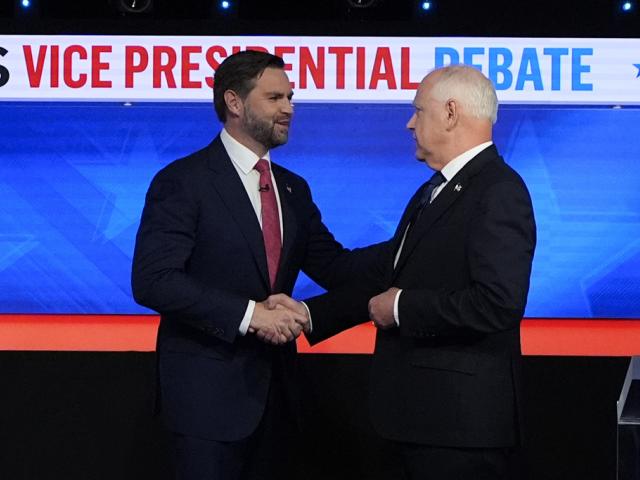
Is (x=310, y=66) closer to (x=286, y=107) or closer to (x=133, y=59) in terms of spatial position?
(x=133, y=59)

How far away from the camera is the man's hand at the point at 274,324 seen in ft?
8.54

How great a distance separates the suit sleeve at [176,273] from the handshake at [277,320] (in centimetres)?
5

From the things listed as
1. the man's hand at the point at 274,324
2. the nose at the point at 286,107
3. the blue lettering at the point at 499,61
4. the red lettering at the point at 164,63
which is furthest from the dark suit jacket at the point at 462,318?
the red lettering at the point at 164,63

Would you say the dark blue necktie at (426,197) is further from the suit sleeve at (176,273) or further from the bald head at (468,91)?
the suit sleeve at (176,273)

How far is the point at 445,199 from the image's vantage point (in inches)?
94.6

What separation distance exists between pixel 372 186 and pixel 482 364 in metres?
3.11

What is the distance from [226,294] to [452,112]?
697mm

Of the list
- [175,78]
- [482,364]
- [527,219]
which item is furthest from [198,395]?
[175,78]

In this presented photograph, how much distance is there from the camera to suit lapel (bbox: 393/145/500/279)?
2393 mm

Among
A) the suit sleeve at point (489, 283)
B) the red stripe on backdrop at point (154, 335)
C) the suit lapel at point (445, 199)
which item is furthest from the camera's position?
the red stripe on backdrop at point (154, 335)

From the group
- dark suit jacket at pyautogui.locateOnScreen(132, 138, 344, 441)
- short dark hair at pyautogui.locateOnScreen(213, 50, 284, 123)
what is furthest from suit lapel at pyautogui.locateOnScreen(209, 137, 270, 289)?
short dark hair at pyautogui.locateOnScreen(213, 50, 284, 123)

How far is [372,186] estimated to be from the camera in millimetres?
5414

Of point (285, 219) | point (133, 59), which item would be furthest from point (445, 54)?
point (285, 219)
